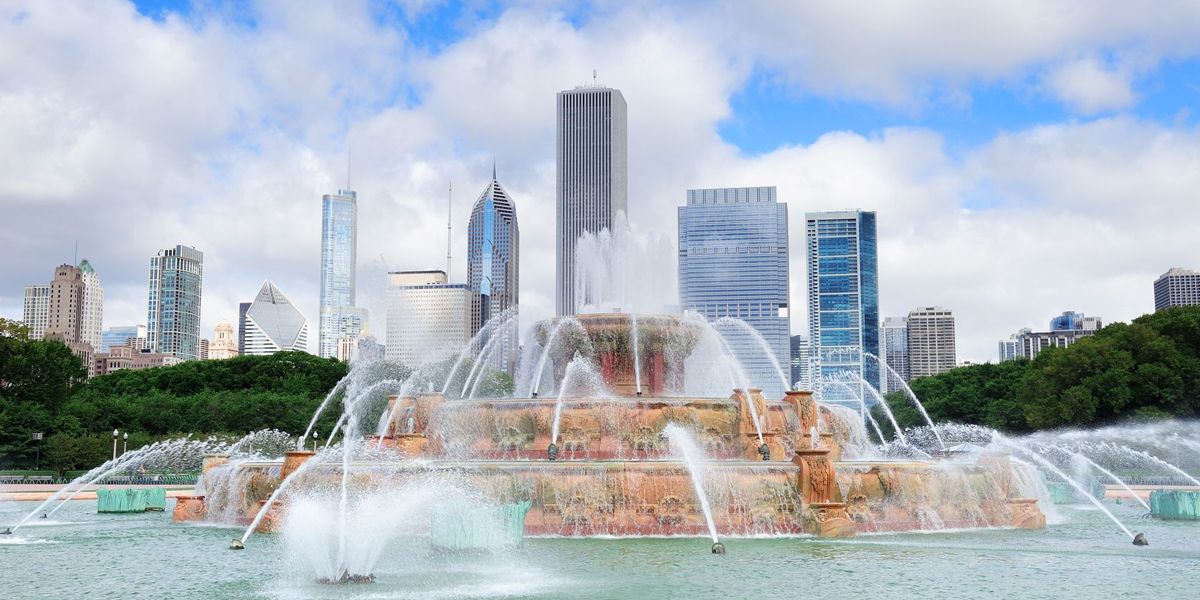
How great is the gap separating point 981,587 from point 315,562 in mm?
9182

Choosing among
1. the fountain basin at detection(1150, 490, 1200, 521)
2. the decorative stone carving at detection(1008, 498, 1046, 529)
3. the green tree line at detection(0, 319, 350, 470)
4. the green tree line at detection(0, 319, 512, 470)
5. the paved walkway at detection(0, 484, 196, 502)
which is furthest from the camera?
the green tree line at detection(0, 319, 512, 470)

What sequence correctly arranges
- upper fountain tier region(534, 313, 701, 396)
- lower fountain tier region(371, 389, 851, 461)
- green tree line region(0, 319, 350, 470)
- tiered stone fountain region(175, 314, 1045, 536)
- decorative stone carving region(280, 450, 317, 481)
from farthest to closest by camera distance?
1. green tree line region(0, 319, 350, 470)
2. upper fountain tier region(534, 313, 701, 396)
3. lower fountain tier region(371, 389, 851, 461)
4. decorative stone carving region(280, 450, 317, 481)
5. tiered stone fountain region(175, 314, 1045, 536)

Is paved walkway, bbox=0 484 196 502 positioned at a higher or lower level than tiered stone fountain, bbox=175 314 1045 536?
lower

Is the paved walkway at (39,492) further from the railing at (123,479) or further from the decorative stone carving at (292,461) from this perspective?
the decorative stone carving at (292,461)

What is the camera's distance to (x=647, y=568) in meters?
16.5

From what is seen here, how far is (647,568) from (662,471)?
4.83 meters

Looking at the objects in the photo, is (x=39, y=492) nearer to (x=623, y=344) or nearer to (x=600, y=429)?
(x=623, y=344)

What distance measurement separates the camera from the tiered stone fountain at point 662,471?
21.0m

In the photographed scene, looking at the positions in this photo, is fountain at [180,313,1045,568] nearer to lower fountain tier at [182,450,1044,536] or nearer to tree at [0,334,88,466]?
lower fountain tier at [182,450,1044,536]

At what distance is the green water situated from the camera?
14508 millimetres

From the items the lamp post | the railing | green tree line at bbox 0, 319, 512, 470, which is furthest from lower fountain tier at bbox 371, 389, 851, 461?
the lamp post

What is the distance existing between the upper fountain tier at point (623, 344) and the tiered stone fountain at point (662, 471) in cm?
583

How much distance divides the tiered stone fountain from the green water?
0.86m

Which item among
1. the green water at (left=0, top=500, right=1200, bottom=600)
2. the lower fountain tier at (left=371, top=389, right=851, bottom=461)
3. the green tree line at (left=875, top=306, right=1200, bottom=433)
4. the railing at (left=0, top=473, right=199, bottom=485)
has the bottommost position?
the railing at (left=0, top=473, right=199, bottom=485)
